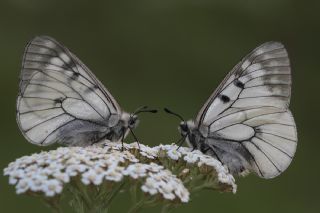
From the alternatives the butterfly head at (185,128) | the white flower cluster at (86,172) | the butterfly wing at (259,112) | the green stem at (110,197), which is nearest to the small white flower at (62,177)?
the white flower cluster at (86,172)

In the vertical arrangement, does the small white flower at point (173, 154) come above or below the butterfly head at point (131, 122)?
below

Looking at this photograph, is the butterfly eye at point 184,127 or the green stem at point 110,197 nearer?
the green stem at point 110,197

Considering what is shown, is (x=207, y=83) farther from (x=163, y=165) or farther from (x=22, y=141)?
(x=163, y=165)

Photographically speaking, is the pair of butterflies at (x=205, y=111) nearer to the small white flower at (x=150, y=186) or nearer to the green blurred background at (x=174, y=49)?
the small white flower at (x=150, y=186)

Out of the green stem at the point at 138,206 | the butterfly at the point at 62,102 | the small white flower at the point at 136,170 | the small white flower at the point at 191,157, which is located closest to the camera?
the small white flower at the point at 136,170

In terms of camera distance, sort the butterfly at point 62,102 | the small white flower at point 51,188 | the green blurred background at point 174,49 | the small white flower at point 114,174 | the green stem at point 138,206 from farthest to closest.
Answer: the green blurred background at point 174,49
the butterfly at point 62,102
the green stem at point 138,206
the small white flower at point 114,174
the small white flower at point 51,188

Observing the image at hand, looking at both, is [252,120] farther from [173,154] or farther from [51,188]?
[51,188]
